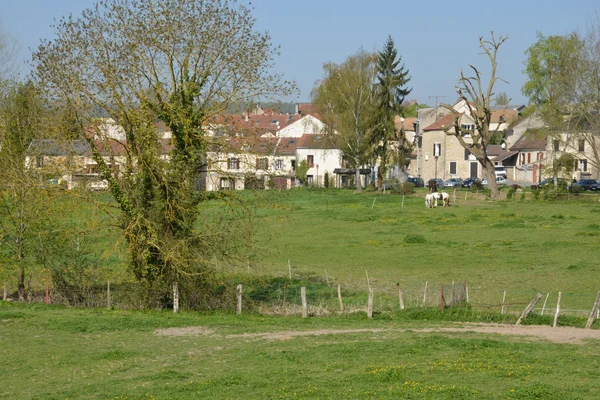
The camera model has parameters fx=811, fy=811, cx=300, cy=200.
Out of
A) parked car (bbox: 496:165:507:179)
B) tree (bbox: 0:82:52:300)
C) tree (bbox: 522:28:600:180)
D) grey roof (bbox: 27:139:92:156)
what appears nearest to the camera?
grey roof (bbox: 27:139:92:156)

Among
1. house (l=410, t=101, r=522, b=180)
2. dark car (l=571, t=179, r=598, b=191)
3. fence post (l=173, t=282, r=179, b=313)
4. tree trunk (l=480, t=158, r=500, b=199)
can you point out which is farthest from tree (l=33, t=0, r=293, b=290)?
house (l=410, t=101, r=522, b=180)

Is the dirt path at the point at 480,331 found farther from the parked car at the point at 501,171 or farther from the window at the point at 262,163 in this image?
the parked car at the point at 501,171

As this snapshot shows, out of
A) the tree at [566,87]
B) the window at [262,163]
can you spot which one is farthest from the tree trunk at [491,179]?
the window at [262,163]

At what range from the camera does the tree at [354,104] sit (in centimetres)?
9012

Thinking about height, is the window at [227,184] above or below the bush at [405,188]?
above

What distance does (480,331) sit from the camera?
23.3 meters

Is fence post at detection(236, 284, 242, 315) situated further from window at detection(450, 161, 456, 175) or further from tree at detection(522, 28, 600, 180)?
window at detection(450, 161, 456, 175)

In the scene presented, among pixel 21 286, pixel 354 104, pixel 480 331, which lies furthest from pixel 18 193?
pixel 354 104

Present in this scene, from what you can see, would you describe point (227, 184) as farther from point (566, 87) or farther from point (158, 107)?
point (566, 87)

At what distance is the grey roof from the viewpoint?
92.3 ft

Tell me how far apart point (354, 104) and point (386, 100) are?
3577 mm

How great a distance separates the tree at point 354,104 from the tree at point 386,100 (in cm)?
106

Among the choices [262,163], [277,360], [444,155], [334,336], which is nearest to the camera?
[277,360]

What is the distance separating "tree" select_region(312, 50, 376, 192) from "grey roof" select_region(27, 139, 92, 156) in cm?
6065
